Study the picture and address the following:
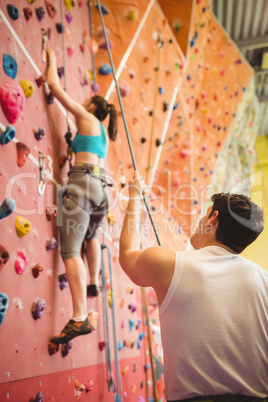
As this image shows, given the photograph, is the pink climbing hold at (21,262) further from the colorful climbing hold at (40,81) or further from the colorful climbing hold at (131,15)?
the colorful climbing hold at (131,15)

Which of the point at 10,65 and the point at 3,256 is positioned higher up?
the point at 10,65

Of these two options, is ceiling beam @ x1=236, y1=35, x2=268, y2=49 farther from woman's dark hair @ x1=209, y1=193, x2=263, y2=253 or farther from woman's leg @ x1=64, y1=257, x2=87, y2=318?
woman's dark hair @ x1=209, y1=193, x2=263, y2=253

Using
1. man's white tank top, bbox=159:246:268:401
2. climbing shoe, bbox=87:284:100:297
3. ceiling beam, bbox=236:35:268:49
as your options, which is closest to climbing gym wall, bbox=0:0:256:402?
climbing shoe, bbox=87:284:100:297

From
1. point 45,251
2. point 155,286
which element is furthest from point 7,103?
point 155,286

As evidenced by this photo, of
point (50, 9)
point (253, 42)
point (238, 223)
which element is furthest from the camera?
point (253, 42)

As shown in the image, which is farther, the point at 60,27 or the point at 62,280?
the point at 60,27

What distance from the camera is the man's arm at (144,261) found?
969 mm

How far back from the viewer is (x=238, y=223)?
1.07 meters

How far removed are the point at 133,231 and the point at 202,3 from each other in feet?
11.6

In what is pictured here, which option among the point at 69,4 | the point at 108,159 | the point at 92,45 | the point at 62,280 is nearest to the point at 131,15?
A: the point at 92,45

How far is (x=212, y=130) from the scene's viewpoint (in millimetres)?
4801

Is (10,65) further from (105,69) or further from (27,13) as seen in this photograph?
(105,69)

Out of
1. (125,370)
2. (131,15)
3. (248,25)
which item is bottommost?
(125,370)

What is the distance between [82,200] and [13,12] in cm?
89
